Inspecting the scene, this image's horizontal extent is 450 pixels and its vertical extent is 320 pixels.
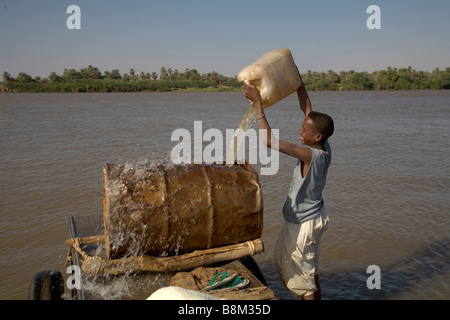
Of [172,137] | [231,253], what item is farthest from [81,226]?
[172,137]

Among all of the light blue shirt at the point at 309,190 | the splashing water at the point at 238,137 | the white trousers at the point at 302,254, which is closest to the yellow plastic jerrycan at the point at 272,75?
the splashing water at the point at 238,137

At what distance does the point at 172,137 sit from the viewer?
13336 mm

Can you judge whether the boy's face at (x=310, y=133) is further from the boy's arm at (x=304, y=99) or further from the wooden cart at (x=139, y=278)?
the wooden cart at (x=139, y=278)

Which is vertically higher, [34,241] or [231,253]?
[231,253]

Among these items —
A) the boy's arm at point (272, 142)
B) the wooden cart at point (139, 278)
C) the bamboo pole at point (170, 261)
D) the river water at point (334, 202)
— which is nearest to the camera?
the wooden cart at point (139, 278)

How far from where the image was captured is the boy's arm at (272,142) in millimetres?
3039

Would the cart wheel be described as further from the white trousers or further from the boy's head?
the boy's head

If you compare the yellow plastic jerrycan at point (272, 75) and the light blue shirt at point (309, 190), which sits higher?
the yellow plastic jerrycan at point (272, 75)

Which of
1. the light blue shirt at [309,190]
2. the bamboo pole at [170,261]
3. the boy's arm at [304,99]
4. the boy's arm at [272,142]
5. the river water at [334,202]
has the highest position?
the boy's arm at [304,99]

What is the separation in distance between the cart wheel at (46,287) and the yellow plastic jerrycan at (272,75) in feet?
6.85

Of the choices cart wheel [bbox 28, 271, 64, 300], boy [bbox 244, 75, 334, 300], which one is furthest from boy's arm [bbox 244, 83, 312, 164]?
cart wheel [bbox 28, 271, 64, 300]

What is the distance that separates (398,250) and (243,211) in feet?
10.9
